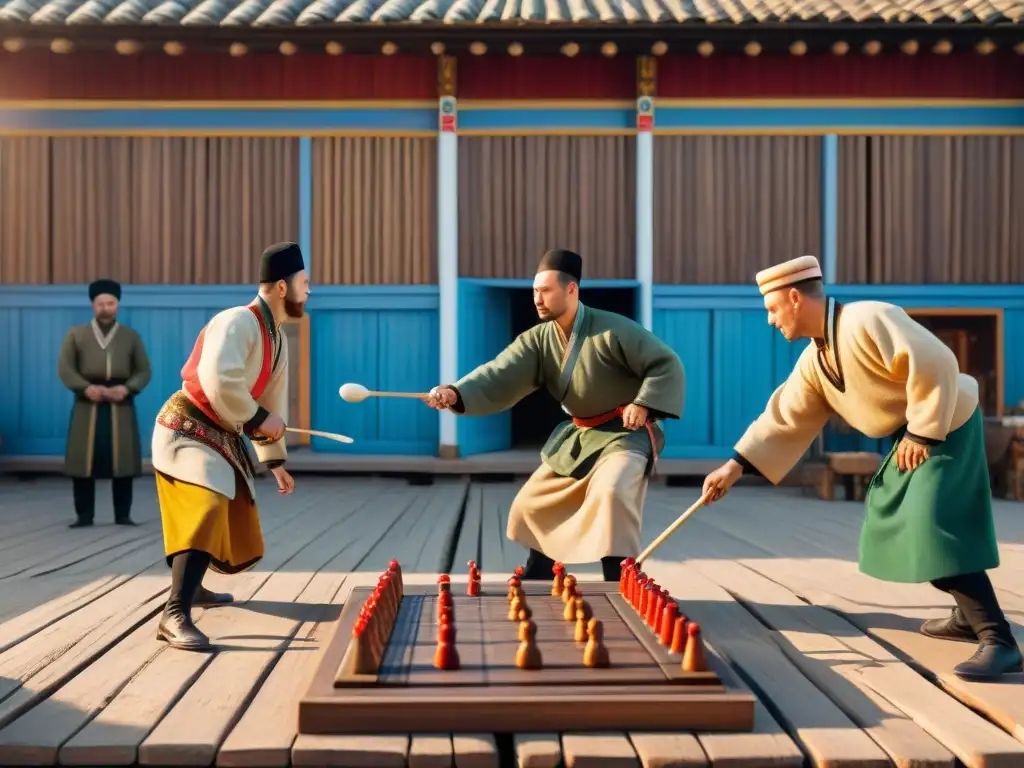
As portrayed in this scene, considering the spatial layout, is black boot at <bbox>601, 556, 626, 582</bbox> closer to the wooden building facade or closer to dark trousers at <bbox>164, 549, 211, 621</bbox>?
dark trousers at <bbox>164, 549, 211, 621</bbox>

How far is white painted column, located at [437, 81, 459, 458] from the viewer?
819 cm

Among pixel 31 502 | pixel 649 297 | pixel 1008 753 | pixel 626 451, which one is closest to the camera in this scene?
pixel 1008 753

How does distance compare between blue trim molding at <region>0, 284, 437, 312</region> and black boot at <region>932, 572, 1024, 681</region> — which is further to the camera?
blue trim molding at <region>0, 284, 437, 312</region>

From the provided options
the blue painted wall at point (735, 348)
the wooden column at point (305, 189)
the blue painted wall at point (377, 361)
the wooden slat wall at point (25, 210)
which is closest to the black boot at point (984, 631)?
the blue painted wall at point (735, 348)

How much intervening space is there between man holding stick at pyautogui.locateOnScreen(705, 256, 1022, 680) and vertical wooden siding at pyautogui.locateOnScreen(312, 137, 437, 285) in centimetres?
550

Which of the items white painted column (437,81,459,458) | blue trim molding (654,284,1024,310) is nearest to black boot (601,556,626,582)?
white painted column (437,81,459,458)

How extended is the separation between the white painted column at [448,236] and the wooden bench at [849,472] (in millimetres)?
3095

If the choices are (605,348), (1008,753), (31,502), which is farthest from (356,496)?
(1008,753)

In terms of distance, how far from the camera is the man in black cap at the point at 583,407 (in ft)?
11.9

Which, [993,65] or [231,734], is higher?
[993,65]

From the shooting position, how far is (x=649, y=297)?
323 inches

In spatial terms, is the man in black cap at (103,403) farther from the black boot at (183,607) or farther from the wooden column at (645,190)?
the wooden column at (645,190)

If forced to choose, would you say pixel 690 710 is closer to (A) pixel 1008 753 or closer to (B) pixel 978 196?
(A) pixel 1008 753

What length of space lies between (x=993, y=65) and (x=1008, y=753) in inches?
304
